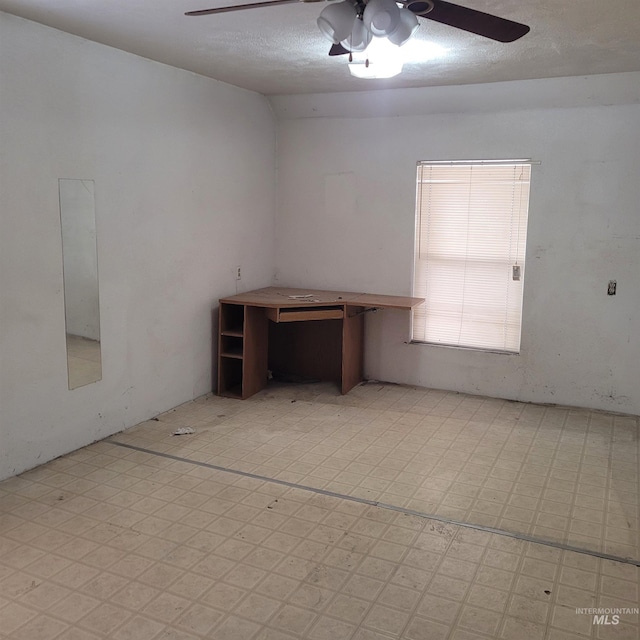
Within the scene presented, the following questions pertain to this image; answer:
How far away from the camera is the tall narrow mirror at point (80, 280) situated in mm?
3855

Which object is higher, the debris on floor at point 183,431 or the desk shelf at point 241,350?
the desk shelf at point 241,350

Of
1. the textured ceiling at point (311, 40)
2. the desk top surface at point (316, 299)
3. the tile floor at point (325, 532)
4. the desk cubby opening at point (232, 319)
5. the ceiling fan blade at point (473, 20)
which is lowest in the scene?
the tile floor at point (325, 532)

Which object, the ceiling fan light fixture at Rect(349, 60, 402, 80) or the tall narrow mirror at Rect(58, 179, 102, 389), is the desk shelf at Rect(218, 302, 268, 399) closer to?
the tall narrow mirror at Rect(58, 179, 102, 389)

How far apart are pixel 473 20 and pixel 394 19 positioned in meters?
0.30

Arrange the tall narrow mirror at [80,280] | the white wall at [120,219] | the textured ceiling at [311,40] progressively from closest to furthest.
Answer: the textured ceiling at [311,40]
the white wall at [120,219]
the tall narrow mirror at [80,280]

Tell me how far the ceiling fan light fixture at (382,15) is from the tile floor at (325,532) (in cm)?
228

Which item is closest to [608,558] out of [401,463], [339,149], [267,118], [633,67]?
[401,463]

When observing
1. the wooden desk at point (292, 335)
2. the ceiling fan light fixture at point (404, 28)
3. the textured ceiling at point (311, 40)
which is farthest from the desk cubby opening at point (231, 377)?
the ceiling fan light fixture at point (404, 28)

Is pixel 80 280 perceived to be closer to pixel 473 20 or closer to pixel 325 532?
pixel 325 532

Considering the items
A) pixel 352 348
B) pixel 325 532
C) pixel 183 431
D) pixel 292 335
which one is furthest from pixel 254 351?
pixel 325 532

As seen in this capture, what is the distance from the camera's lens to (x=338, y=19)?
7.66 feet

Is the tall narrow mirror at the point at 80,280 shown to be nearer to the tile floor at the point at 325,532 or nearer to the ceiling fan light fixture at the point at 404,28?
the tile floor at the point at 325,532

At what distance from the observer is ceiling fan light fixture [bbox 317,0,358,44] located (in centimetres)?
234

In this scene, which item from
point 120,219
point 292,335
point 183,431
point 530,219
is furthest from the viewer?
point 292,335
